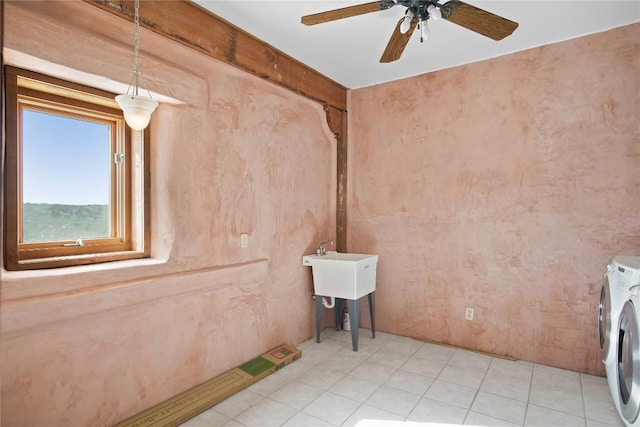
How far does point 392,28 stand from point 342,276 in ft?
6.32

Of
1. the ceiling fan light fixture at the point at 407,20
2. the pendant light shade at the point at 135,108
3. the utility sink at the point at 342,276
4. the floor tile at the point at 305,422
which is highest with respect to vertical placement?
the ceiling fan light fixture at the point at 407,20

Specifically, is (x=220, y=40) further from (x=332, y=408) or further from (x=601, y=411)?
(x=601, y=411)

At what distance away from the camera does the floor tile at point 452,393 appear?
2.27 metres

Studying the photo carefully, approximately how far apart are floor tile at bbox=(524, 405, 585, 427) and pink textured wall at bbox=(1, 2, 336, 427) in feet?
5.92

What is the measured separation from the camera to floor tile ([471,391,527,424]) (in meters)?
2.11

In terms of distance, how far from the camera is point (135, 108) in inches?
61.8

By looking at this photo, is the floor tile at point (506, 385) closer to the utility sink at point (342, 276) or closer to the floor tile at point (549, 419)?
the floor tile at point (549, 419)

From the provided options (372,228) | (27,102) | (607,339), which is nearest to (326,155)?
(372,228)

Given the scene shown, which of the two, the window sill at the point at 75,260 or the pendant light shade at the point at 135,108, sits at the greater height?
the pendant light shade at the point at 135,108

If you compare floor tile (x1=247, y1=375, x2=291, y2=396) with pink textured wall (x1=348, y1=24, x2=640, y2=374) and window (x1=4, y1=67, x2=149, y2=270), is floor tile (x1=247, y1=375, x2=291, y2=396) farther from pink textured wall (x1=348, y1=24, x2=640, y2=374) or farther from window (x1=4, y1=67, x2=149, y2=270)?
pink textured wall (x1=348, y1=24, x2=640, y2=374)

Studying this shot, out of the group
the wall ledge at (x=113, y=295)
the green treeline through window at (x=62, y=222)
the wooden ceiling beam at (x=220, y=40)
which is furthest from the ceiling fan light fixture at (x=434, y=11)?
the green treeline through window at (x=62, y=222)

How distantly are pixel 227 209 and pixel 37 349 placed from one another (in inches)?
50.3

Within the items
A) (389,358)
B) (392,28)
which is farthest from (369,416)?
(392,28)

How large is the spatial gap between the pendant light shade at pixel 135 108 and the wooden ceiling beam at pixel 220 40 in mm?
639
